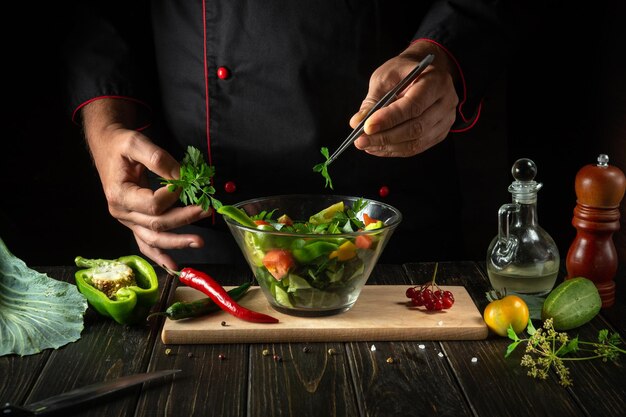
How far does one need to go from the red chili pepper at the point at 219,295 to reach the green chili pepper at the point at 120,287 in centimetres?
8

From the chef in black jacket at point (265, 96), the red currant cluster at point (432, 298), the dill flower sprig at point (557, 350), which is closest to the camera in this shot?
the dill flower sprig at point (557, 350)

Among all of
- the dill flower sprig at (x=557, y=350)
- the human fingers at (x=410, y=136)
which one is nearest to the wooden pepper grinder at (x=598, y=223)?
the dill flower sprig at (x=557, y=350)

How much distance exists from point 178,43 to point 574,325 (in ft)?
3.69

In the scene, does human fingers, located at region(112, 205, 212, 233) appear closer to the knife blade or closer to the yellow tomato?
the knife blade

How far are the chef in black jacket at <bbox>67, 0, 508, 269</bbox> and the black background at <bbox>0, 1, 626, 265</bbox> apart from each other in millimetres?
470

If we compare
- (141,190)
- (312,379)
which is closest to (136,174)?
(141,190)

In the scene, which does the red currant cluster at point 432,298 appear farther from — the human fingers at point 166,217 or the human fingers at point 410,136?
the human fingers at point 166,217

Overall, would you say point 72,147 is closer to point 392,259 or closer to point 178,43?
point 178,43

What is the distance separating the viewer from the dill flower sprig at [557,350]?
1.21 metres

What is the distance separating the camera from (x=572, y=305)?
138cm

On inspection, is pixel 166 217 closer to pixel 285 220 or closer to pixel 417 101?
pixel 285 220

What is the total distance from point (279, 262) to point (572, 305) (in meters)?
0.53

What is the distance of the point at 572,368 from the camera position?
1.25 metres

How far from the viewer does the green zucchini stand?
4.51 ft
